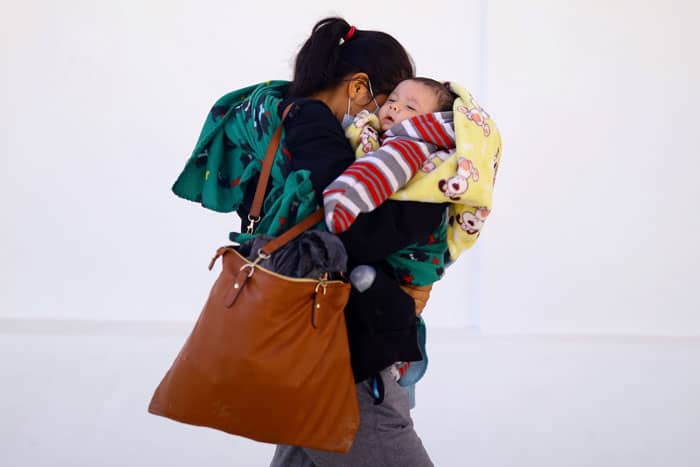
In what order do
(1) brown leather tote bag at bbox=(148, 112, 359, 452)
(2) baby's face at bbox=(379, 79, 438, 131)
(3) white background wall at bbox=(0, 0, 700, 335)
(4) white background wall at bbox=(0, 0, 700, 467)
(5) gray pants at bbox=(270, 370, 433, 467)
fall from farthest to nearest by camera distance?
(3) white background wall at bbox=(0, 0, 700, 335)
(4) white background wall at bbox=(0, 0, 700, 467)
(2) baby's face at bbox=(379, 79, 438, 131)
(5) gray pants at bbox=(270, 370, 433, 467)
(1) brown leather tote bag at bbox=(148, 112, 359, 452)

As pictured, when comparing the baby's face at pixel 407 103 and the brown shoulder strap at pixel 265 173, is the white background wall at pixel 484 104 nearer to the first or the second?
the baby's face at pixel 407 103

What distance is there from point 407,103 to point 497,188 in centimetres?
251

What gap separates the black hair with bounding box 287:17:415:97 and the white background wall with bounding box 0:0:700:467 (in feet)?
7.25

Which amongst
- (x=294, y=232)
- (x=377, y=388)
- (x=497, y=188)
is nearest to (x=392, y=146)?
(x=294, y=232)

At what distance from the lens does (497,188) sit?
12.4 feet

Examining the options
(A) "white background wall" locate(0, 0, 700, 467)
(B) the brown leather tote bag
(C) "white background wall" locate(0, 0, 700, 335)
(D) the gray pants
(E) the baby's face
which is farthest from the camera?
(C) "white background wall" locate(0, 0, 700, 335)

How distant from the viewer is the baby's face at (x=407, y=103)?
1344 mm

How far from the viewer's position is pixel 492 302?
3.79 m

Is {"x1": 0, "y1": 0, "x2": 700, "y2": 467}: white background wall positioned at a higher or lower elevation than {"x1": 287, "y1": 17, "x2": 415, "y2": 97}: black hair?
lower

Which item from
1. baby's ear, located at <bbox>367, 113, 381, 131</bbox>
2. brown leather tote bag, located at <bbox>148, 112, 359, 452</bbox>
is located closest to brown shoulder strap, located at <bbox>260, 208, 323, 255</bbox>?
brown leather tote bag, located at <bbox>148, 112, 359, 452</bbox>

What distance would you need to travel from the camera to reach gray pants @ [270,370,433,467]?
3.96ft

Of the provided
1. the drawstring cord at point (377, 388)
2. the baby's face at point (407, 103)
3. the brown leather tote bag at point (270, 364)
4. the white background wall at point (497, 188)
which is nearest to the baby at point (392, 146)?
the baby's face at point (407, 103)

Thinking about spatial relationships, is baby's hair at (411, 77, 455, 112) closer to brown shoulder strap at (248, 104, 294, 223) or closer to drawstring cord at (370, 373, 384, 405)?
brown shoulder strap at (248, 104, 294, 223)

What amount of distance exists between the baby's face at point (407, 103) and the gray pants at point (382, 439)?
17.9 inches
